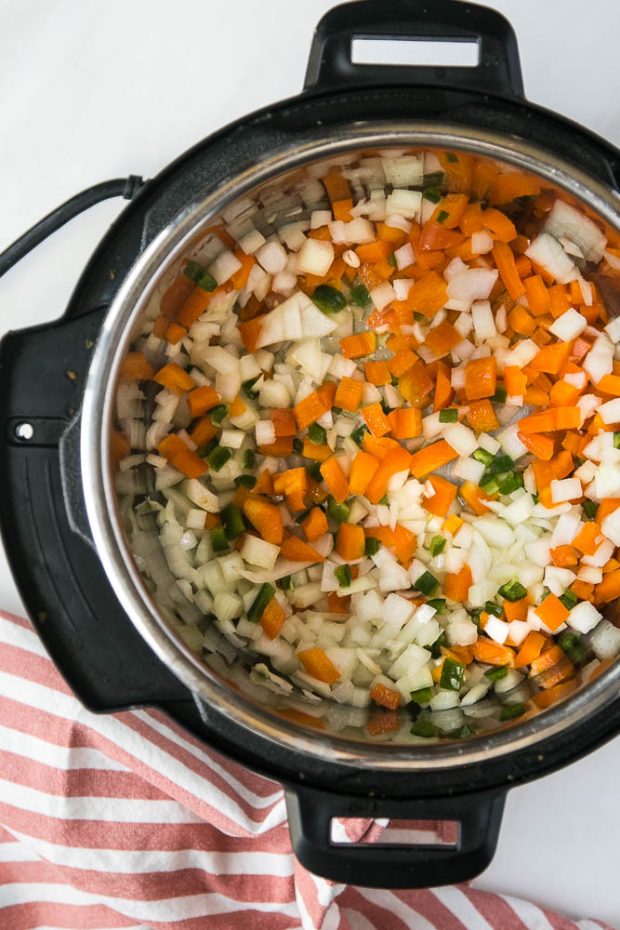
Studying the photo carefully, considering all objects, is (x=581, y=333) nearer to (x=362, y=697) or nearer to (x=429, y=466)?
(x=429, y=466)

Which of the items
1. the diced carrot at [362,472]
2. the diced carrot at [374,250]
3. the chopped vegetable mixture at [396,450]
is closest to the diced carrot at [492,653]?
the chopped vegetable mixture at [396,450]

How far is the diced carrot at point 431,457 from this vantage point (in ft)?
3.43

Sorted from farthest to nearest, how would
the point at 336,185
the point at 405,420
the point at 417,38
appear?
the point at 405,420 < the point at 336,185 < the point at 417,38

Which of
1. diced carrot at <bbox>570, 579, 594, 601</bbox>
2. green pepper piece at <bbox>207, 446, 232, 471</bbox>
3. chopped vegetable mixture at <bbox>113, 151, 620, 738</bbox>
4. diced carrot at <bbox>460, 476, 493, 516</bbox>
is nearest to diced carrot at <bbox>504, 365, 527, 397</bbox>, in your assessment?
chopped vegetable mixture at <bbox>113, 151, 620, 738</bbox>

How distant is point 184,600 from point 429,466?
12.0 inches

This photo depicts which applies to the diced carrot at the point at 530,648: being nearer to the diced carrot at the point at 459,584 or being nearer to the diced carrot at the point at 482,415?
the diced carrot at the point at 459,584

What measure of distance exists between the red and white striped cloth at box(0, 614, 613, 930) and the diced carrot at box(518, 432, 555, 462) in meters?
0.44

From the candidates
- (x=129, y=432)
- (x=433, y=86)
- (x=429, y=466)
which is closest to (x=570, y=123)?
(x=433, y=86)

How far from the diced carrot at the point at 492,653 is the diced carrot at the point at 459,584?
0.17 ft

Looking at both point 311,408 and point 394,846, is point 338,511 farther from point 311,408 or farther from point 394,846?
point 394,846

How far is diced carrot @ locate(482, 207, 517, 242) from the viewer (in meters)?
0.97

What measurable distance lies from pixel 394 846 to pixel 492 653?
0.81ft

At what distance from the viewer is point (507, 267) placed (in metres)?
1.00

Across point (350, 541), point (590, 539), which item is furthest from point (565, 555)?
point (350, 541)
